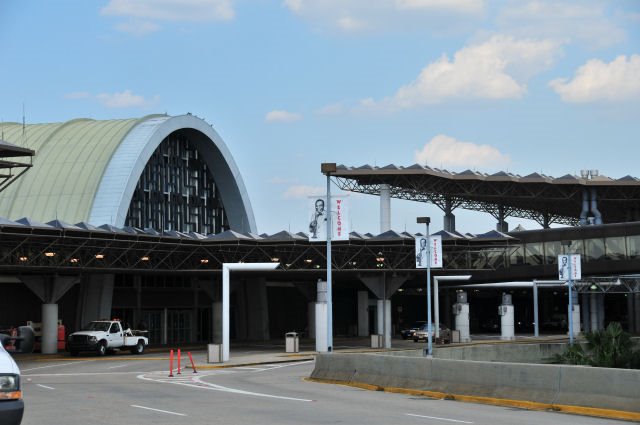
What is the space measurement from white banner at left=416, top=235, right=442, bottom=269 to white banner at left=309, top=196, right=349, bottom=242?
715cm

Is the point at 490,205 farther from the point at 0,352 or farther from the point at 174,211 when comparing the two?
the point at 0,352

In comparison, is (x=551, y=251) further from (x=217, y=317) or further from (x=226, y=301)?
(x=226, y=301)

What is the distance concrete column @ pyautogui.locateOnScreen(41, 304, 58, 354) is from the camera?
60.0 m

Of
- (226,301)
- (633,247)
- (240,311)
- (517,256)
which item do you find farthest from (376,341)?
(633,247)

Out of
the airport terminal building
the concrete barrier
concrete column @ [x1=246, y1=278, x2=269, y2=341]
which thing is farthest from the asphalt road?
concrete column @ [x1=246, y1=278, x2=269, y2=341]

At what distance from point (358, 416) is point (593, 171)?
85.6m

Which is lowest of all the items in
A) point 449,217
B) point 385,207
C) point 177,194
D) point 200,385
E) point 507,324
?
point 200,385

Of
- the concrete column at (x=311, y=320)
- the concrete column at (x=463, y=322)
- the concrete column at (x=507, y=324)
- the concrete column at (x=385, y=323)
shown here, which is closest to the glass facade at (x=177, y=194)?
the concrete column at (x=311, y=320)

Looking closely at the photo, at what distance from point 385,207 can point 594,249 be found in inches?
948

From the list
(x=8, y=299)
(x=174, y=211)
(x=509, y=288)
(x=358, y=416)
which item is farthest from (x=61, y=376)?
(x=509, y=288)

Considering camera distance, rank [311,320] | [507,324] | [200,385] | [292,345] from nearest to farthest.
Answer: [200,385] → [292,345] → [507,324] → [311,320]

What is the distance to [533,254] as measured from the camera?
84.8 metres

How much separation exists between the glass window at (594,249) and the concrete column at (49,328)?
44.5 meters

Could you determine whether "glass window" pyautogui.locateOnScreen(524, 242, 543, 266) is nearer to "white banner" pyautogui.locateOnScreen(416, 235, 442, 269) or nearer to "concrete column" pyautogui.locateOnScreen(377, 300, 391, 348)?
"concrete column" pyautogui.locateOnScreen(377, 300, 391, 348)
